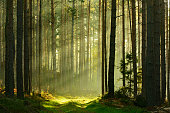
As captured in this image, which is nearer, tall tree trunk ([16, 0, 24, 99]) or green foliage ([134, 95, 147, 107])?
green foliage ([134, 95, 147, 107])

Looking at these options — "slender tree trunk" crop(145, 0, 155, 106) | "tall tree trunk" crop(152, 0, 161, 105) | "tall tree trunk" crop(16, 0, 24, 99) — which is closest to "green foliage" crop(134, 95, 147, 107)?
"slender tree trunk" crop(145, 0, 155, 106)

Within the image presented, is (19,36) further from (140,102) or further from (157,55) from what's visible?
(157,55)

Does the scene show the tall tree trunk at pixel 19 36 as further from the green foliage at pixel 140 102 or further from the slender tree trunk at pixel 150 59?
the slender tree trunk at pixel 150 59

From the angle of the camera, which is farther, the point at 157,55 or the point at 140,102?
the point at 157,55

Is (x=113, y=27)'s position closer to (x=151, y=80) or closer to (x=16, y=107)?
(x=151, y=80)

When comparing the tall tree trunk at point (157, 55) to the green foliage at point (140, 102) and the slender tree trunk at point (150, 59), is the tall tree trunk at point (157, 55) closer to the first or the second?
the slender tree trunk at point (150, 59)

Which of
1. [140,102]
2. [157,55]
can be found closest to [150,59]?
[157,55]

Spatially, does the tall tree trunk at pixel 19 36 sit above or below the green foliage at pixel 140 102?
above

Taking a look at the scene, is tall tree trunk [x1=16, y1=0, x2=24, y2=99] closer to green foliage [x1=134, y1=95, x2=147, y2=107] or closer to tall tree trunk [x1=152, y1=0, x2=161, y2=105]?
green foliage [x1=134, y1=95, x2=147, y2=107]

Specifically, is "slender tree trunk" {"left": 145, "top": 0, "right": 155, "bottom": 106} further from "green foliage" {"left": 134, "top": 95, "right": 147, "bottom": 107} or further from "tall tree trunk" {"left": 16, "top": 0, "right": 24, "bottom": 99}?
"tall tree trunk" {"left": 16, "top": 0, "right": 24, "bottom": 99}

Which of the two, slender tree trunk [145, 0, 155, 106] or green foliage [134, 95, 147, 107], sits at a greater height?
slender tree trunk [145, 0, 155, 106]

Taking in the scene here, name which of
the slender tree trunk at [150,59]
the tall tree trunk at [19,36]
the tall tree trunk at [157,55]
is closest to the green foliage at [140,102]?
the slender tree trunk at [150,59]

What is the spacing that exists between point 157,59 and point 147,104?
7.74ft

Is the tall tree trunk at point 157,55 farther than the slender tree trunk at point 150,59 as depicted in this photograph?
Yes
